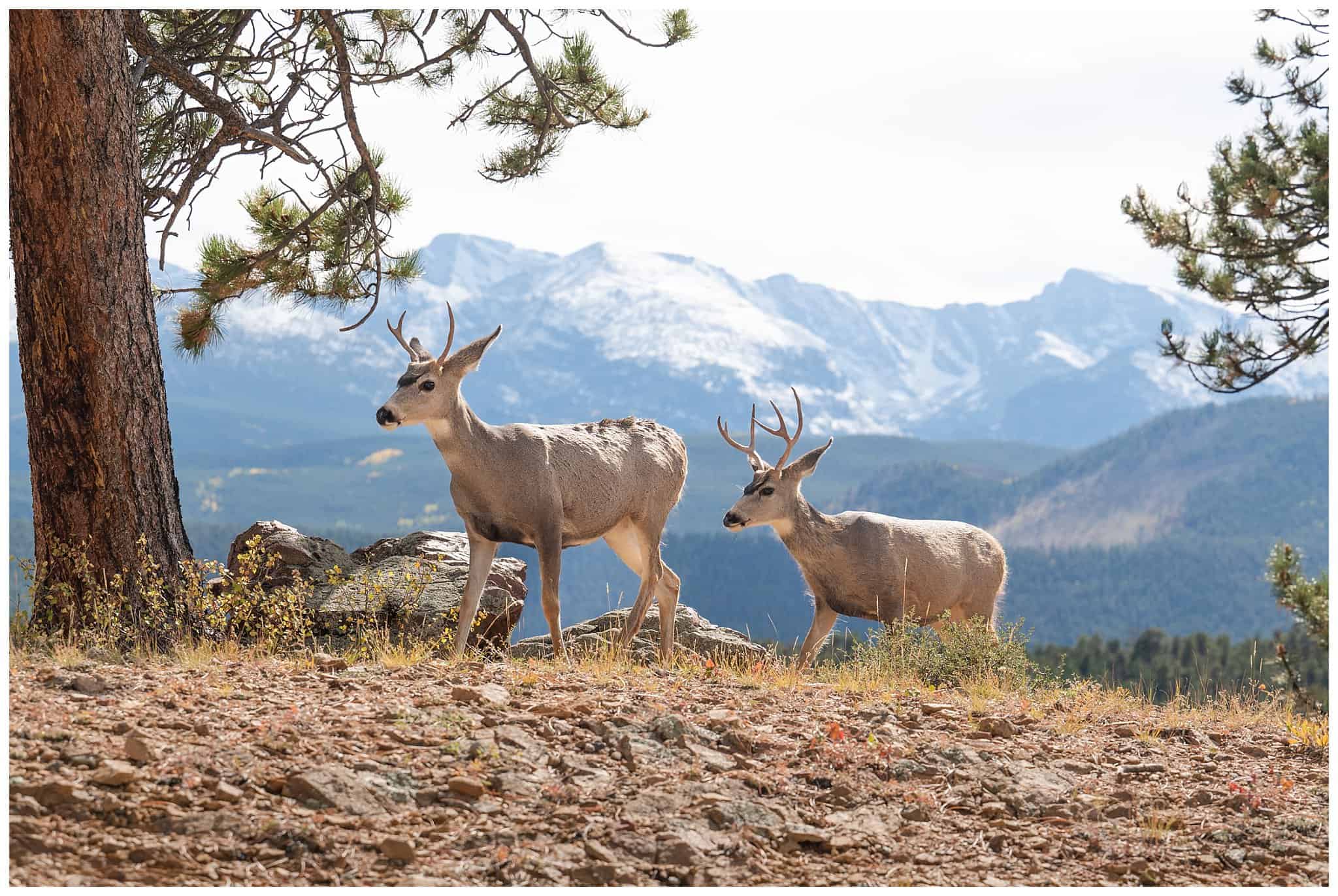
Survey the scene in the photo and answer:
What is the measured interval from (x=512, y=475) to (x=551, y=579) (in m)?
0.82

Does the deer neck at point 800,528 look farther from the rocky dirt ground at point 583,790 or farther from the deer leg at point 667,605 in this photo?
the rocky dirt ground at point 583,790

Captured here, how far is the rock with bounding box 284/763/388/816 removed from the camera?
5938 millimetres

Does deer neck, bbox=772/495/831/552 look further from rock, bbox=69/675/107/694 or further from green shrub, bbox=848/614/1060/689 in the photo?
rock, bbox=69/675/107/694

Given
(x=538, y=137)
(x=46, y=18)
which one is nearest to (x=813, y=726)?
(x=46, y=18)

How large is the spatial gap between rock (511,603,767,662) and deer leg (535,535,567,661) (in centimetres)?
115

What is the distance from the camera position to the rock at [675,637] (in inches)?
466

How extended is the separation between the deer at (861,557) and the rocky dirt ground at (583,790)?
4081 mm

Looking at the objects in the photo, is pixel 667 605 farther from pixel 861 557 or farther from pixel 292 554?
pixel 292 554

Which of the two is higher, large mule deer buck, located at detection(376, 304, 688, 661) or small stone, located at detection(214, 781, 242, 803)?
large mule deer buck, located at detection(376, 304, 688, 661)

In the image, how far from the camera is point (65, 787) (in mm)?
5781

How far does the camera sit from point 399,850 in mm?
5590

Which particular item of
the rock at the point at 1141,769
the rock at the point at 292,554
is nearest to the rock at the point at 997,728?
the rock at the point at 1141,769

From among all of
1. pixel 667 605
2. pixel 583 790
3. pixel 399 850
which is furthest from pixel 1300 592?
A: pixel 667 605

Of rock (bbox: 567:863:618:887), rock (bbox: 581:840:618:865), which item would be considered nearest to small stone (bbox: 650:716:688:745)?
rock (bbox: 581:840:618:865)
